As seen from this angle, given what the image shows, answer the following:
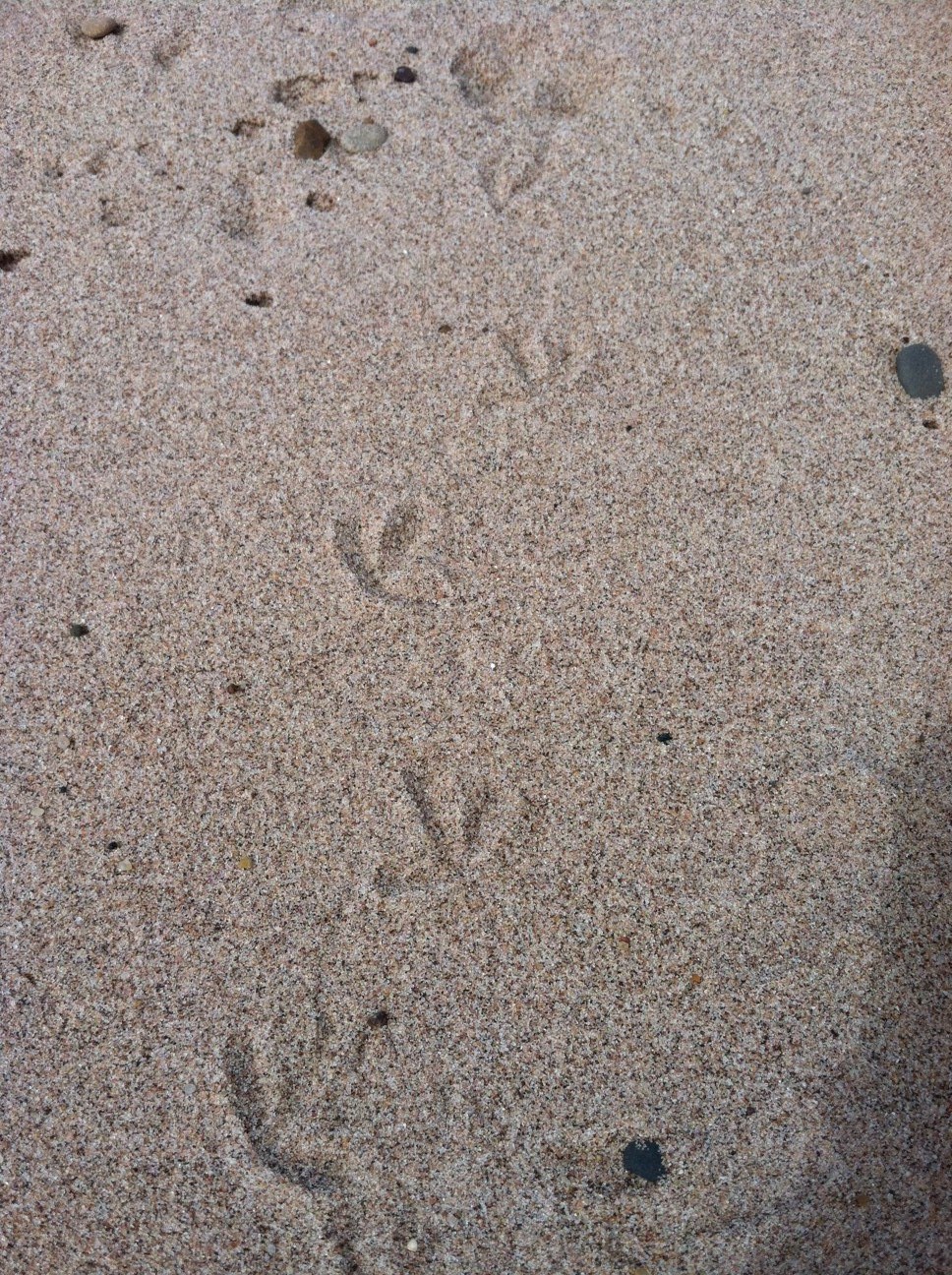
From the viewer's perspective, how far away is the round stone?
7.29 ft

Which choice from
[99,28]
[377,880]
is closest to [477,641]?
[377,880]

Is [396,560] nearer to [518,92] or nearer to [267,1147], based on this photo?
[267,1147]

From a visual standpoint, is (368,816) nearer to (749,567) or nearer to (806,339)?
(749,567)

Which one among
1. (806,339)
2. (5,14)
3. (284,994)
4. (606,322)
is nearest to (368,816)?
(284,994)

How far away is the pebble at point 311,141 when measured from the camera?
255 cm

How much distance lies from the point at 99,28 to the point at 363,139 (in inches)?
31.8

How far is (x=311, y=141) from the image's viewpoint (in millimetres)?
2561

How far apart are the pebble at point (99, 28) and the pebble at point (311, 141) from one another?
65 centimetres

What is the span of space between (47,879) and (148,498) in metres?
0.74

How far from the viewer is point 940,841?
70.0 inches

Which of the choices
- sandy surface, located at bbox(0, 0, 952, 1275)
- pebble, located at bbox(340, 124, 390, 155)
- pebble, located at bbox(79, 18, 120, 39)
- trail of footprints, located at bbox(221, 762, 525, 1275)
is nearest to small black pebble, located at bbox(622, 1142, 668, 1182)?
sandy surface, located at bbox(0, 0, 952, 1275)

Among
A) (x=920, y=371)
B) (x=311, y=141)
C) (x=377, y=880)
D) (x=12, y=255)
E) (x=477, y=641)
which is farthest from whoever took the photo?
(x=311, y=141)

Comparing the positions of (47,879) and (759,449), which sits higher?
(759,449)

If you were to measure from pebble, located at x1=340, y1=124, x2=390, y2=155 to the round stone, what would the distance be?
1279 mm
